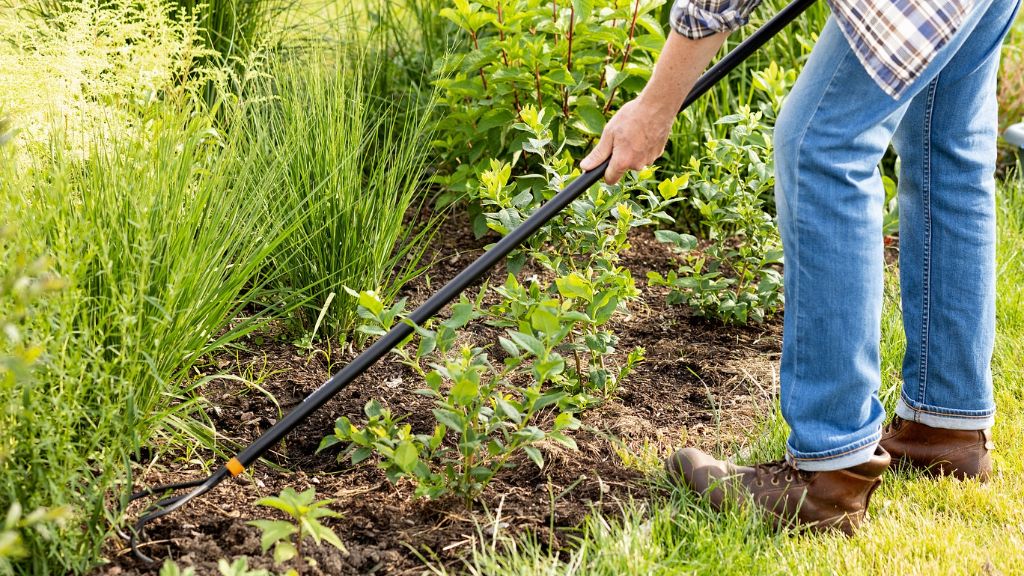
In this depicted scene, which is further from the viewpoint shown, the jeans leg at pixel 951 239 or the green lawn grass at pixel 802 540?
the jeans leg at pixel 951 239

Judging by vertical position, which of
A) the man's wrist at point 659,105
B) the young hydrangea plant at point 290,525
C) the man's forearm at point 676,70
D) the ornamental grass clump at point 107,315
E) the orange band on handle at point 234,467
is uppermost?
the man's forearm at point 676,70

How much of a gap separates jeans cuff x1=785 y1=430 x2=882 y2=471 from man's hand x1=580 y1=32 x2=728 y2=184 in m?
0.68

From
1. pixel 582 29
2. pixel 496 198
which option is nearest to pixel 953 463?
pixel 496 198

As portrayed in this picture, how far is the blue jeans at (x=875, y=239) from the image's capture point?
177 cm

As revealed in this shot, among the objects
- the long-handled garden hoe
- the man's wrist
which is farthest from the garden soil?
the man's wrist

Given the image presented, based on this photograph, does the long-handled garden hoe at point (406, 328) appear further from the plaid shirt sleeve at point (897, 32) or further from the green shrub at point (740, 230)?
the green shrub at point (740, 230)

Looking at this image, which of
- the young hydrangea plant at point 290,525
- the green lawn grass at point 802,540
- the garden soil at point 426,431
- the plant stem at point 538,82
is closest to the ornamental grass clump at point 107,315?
the garden soil at point 426,431

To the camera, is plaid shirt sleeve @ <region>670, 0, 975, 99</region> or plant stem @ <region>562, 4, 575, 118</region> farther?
plant stem @ <region>562, 4, 575, 118</region>

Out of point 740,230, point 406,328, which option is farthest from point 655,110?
point 740,230

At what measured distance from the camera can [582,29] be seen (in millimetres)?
3178

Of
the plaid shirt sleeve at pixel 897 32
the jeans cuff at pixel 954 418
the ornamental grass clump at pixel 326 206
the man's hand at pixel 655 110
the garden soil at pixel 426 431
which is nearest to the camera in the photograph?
the plaid shirt sleeve at pixel 897 32

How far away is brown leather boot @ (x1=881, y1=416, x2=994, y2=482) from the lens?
2237 millimetres

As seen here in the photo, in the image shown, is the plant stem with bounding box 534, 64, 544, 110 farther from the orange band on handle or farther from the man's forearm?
the orange band on handle

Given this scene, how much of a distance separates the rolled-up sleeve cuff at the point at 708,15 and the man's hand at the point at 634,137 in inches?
7.2
